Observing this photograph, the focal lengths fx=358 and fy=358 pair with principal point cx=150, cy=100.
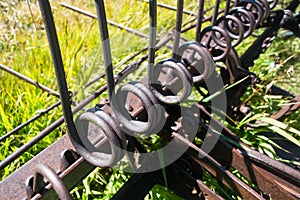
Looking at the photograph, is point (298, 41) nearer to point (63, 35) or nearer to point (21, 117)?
point (63, 35)

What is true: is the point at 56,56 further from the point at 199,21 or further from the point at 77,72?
the point at 77,72

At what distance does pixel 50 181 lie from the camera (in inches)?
23.9

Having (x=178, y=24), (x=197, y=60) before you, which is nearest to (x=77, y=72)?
(x=197, y=60)

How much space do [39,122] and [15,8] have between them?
954 millimetres

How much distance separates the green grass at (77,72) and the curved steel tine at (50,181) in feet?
1.94

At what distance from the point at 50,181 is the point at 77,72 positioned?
3.93ft

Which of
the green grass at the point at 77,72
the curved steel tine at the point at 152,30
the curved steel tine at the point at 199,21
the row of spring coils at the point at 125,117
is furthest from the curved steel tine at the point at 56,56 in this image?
the green grass at the point at 77,72

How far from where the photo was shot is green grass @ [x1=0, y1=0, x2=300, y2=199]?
1.36 meters

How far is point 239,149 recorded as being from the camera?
87 centimetres

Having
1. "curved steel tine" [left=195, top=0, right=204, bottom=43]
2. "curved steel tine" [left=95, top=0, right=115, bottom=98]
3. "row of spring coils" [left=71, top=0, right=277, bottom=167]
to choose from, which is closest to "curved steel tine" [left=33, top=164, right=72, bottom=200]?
"row of spring coils" [left=71, top=0, right=277, bottom=167]

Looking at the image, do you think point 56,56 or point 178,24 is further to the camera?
point 178,24

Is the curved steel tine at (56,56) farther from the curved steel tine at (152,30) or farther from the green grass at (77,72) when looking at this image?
the green grass at (77,72)

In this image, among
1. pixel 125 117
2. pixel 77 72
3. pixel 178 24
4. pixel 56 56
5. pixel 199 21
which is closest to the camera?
pixel 56 56

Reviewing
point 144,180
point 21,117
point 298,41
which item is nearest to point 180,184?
point 144,180
